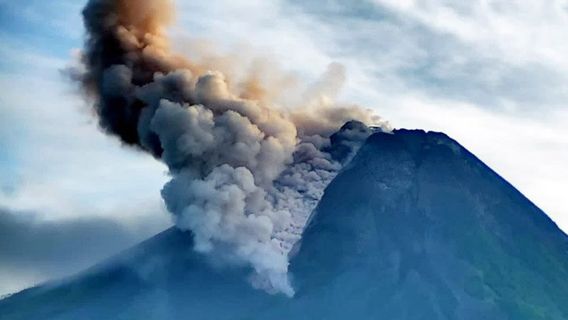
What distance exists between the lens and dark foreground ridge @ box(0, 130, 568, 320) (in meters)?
96.1

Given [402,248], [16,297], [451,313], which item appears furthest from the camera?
[16,297]

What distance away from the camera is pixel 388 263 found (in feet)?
327

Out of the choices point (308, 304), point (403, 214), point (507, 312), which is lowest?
point (507, 312)

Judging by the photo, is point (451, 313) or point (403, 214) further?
point (403, 214)

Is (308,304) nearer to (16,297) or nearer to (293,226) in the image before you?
(293,226)

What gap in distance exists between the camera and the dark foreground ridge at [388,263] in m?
96.1

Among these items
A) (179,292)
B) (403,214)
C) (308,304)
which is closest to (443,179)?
(403,214)

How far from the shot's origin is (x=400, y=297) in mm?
96188

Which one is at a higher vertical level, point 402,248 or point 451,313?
point 402,248

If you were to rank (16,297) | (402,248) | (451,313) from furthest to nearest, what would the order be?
(16,297), (402,248), (451,313)

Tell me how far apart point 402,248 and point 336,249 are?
611 centimetres

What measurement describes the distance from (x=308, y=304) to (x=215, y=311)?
833 centimetres

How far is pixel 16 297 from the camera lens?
4375 inches

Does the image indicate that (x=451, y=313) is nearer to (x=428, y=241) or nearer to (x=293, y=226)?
(x=428, y=241)
